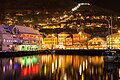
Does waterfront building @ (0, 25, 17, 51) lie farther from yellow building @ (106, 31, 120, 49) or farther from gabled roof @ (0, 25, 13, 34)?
yellow building @ (106, 31, 120, 49)

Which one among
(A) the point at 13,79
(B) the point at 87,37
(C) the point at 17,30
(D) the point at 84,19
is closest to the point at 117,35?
(B) the point at 87,37

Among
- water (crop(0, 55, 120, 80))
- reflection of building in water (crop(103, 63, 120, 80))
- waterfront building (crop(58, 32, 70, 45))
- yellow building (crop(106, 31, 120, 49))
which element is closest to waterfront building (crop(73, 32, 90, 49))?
waterfront building (crop(58, 32, 70, 45))

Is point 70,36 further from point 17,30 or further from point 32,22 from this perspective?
point 17,30

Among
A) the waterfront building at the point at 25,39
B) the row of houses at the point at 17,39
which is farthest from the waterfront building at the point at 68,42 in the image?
the waterfront building at the point at 25,39

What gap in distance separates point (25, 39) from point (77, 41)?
106 feet

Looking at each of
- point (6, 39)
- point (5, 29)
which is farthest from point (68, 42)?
point (6, 39)

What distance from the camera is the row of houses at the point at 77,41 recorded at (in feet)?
357

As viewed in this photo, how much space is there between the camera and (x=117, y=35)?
360 ft

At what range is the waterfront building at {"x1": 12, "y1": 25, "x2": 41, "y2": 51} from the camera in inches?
3319

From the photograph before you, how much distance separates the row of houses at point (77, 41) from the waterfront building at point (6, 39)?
31.4 meters

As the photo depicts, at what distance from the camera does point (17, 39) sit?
8344 cm

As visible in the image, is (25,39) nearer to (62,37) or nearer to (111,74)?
(62,37)

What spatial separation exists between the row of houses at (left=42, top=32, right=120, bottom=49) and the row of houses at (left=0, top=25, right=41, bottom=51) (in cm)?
1623

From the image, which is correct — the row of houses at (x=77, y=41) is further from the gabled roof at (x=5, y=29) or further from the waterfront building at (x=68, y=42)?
the gabled roof at (x=5, y=29)
